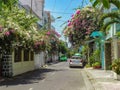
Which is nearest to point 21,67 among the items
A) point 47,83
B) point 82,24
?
A: point 82,24

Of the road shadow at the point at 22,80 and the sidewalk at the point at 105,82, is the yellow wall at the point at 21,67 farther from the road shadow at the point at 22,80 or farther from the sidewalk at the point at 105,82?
the sidewalk at the point at 105,82

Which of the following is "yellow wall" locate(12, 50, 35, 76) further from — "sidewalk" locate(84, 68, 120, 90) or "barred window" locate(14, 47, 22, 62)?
"sidewalk" locate(84, 68, 120, 90)

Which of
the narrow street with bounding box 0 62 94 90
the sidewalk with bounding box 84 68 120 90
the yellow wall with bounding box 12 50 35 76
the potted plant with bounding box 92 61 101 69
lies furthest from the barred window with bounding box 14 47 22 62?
the potted plant with bounding box 92 61 101 69

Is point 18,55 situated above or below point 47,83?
above

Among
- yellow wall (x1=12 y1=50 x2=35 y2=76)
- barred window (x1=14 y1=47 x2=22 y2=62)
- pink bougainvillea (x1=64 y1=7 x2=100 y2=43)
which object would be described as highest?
pink bougainvillea (x1=64 y1=7 x2=100 y2=43)

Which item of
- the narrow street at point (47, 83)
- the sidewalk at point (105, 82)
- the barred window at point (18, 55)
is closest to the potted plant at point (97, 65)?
the barred window at point (18, 55)

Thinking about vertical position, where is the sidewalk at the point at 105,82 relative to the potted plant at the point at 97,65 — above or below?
below

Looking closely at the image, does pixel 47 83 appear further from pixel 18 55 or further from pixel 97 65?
pixel 97 65

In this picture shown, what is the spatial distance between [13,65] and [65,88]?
11.0 meters

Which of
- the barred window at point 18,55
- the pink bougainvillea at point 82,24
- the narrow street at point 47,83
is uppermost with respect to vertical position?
the pink bougainvillea at point 82,24

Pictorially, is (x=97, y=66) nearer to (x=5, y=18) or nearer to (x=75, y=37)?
(x=75, y=37)

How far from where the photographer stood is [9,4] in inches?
171

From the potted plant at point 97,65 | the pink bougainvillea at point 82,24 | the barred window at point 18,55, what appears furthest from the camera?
the pink bougainvillea at point 82,24

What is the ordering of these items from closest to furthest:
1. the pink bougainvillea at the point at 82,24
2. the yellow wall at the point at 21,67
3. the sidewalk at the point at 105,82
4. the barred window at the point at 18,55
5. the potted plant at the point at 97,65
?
the sidewalk at the point at 105,82 → the yellow wall at the point at 21,67 → the barred window at the point at 18,55 → the potted plant at the point at 97,65 → the pink bougainvillea at the point at 82,24
